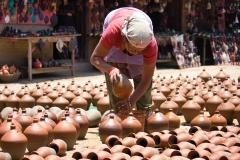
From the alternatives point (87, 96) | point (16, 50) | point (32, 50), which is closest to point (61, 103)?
point (87, 96)

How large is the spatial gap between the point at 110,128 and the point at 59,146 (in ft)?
2.20

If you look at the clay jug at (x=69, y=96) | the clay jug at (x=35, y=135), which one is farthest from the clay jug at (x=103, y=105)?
the clay jug at (x=35, y=135)

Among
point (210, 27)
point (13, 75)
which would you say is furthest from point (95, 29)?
point (210, 27)

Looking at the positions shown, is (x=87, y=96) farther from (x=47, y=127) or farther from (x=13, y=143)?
(x=13, y=143)

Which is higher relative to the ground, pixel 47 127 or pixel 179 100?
pixel 47 127

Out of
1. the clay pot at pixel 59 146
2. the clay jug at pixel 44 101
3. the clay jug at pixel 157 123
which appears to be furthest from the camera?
the clay jug at pixel 44 101

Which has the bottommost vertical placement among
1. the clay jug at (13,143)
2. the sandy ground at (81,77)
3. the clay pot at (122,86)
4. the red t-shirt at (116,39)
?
the sandy ground at (81,77)

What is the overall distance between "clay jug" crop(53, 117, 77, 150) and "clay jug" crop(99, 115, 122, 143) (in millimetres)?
314

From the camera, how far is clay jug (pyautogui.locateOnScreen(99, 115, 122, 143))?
570 centimetres

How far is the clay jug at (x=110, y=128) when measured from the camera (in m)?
5.70

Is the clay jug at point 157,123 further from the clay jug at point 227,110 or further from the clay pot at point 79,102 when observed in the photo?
the clay pot at point 79,102

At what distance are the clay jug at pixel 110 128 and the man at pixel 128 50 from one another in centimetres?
Result: 24

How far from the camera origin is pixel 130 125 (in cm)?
581

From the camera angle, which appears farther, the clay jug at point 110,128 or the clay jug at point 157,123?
the clay jug at point 157,123
